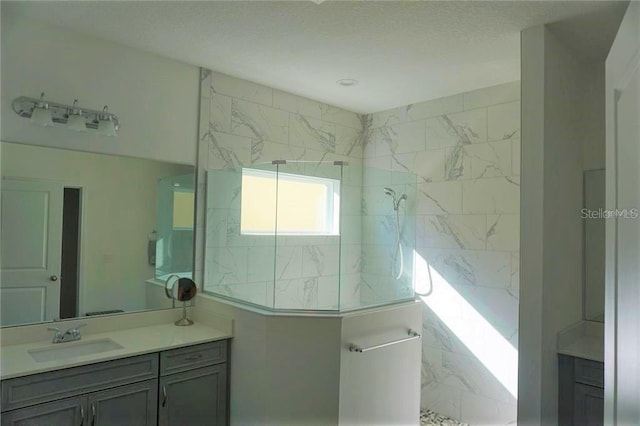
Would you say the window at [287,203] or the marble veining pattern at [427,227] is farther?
the marble veining pattern at [427,227]

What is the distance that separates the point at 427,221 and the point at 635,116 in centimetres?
257

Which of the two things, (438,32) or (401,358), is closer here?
(438,32)

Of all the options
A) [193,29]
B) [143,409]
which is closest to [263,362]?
[143,409]

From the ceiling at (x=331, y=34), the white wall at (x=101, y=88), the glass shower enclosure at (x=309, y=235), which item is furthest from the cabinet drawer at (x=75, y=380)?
the ceiling at (x=331, y=34)

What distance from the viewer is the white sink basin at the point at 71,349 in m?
2.28

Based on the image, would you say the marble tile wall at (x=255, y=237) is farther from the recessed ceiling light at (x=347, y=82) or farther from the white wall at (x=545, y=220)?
the white wall at (x=545, y=220)

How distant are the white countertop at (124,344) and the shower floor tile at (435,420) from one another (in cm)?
175

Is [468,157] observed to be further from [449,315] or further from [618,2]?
[618,2]

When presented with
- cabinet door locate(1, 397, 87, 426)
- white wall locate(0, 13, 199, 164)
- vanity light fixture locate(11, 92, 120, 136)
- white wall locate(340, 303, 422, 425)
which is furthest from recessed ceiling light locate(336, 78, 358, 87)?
cabinet door locate(1, 397, 87, 426)

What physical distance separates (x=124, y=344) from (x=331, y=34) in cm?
214

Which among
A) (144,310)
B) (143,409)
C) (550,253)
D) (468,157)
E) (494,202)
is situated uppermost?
(468,157)

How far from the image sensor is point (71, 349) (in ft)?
7.85

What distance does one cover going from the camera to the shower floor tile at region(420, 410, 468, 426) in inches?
129

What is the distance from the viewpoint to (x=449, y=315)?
3469mm
